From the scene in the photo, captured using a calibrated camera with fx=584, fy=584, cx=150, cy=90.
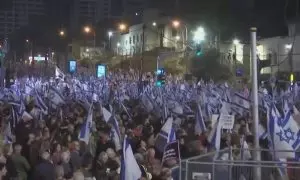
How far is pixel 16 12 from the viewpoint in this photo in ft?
594

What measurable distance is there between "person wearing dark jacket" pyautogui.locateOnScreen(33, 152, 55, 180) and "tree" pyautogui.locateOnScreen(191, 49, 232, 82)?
173 ft

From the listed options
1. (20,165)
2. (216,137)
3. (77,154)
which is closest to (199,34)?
(216,137)

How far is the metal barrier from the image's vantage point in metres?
6.27

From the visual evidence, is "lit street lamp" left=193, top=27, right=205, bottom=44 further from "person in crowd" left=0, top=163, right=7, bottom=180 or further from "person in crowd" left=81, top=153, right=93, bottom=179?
"person in crowd" left=0, top=163, right=7, bottom=180

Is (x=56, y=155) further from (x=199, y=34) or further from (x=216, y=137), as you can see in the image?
(x=199, y=34)

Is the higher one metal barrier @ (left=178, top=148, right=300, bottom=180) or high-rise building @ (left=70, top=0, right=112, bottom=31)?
high-rise building @ (left=70, top=0, right=112, bottom=31)

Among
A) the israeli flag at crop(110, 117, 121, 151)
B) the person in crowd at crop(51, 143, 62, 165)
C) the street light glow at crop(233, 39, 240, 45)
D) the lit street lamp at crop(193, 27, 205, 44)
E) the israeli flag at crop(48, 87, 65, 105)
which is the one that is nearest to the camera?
the person in crowd at crop(51, 143, 62, 165)

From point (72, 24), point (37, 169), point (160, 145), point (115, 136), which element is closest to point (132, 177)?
point (37, 169)

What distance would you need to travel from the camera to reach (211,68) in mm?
64812

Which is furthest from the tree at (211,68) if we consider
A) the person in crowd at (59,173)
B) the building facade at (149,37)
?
the person in crowd at (59,173)

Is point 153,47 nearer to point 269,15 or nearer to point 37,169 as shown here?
point 269,15

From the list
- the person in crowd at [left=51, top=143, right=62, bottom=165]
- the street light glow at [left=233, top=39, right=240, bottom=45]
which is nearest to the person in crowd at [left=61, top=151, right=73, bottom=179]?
the person in crowd at [left=51, top=143, right=62, bottom=165]

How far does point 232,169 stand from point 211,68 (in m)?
58.5

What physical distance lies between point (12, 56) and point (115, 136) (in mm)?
107019
